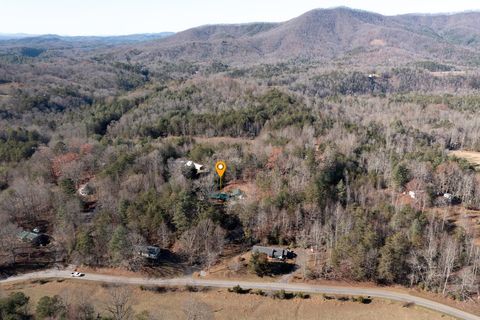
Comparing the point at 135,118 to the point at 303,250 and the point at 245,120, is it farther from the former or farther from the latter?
the point at 303,250

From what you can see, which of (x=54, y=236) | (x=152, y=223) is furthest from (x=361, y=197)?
(x=54, y=236)

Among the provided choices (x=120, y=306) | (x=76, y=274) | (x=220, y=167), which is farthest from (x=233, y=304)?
(x=220, y=167)

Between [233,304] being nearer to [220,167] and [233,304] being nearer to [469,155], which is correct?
[220,167]

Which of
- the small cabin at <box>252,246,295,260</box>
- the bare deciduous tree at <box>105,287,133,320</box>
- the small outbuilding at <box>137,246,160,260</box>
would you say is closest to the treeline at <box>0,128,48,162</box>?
the small outbuilding at <box>137,246,160,260</box>

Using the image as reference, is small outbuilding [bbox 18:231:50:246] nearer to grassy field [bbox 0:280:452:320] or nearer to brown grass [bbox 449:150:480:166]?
grassy field [bbox 0:280:452:320]

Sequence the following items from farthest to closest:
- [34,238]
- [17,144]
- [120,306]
Answer: [17,144] < [34,238] < [120,306]

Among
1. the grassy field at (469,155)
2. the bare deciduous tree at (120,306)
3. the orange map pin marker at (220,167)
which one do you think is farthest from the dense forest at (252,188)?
the bare deciduous tree at (120,306)

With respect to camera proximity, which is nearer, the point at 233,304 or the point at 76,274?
the point at 233,304
